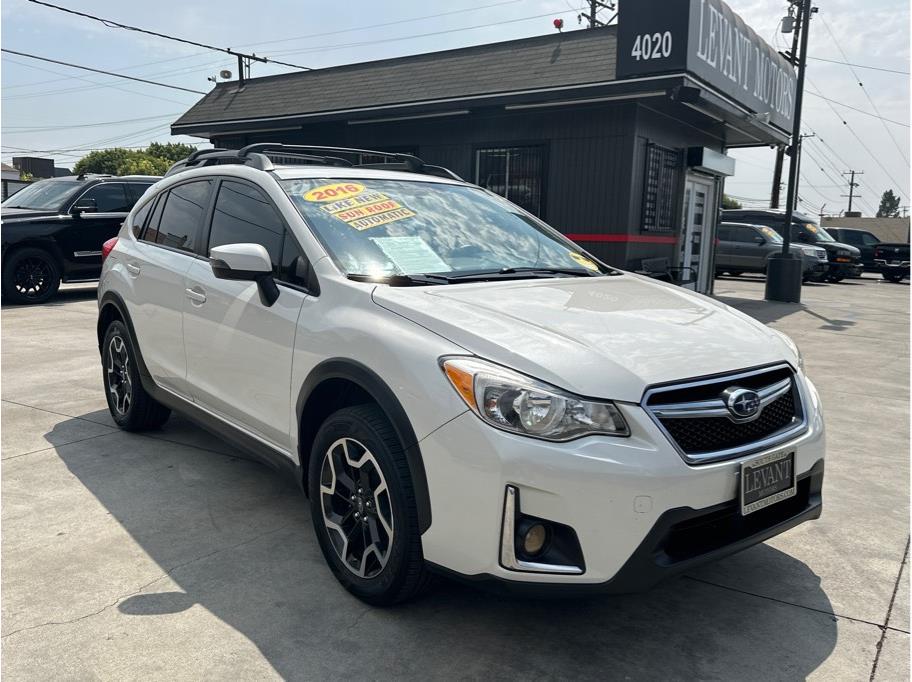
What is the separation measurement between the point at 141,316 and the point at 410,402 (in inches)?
104

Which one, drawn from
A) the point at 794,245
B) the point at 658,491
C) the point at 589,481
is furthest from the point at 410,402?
the point at 794,245

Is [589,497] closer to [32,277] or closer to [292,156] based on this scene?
[292,156]

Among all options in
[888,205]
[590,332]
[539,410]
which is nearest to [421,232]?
[590,332]

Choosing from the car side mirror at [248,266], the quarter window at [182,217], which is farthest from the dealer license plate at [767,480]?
the quarter window at [182,217]

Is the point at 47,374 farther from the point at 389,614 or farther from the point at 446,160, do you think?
the point at 446,160

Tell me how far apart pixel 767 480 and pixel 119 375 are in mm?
4065

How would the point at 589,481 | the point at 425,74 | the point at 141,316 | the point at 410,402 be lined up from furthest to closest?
1. the point at 425,74
2. the point at 141,316
3. the point at 410,402
4. the point at 589,481

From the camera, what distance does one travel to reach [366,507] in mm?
2822

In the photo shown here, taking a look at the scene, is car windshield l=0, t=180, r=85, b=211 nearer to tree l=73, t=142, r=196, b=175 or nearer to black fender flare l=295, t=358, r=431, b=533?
black fender flare l=295, t=358, r=431, b=533

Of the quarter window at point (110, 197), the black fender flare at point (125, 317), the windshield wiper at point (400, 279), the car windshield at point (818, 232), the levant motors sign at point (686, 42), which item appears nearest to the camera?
the windshield wiper at point (400, 279)

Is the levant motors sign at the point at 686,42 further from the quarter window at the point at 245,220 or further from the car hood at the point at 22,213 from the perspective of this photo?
the car hood at the point at 22,213

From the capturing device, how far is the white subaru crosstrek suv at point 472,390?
92.0 inches

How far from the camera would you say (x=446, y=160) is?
43.2ft

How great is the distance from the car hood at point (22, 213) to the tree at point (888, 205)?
460ft
